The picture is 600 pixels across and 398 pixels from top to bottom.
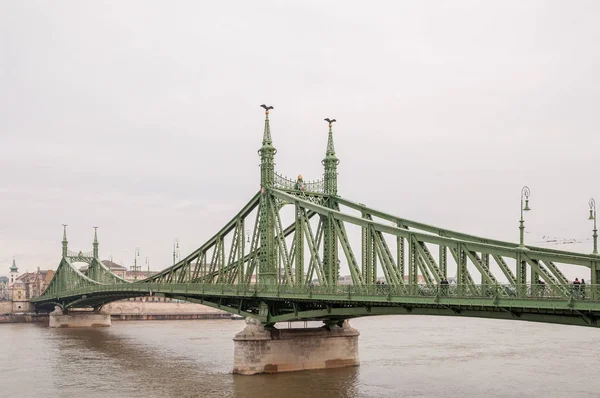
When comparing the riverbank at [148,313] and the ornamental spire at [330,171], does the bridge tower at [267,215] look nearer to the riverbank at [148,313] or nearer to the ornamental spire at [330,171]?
the ornamental spire at [330,171]

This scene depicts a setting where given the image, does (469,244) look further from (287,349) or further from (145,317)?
(145,317)

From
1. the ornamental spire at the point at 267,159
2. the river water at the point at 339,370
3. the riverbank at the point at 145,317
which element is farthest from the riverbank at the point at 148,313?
the ornamental spire at the point at 267,159

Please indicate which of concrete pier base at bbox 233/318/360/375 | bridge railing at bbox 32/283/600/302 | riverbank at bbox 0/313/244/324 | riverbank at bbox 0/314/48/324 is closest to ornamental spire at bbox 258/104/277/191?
bridge railing at bbox 32/283/600/302

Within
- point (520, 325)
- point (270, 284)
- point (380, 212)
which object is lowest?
point (520, 325)

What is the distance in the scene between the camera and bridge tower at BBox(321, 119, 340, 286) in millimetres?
50688

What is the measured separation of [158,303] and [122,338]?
5553 centimetres

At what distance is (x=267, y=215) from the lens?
5669 centimetres

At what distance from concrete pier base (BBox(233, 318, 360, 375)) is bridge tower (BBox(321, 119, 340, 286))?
17.3 ft

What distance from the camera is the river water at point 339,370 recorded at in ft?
149

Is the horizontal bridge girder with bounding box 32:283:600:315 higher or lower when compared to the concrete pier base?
higher

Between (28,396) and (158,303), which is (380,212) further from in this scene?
(158,303)

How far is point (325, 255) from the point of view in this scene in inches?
2087

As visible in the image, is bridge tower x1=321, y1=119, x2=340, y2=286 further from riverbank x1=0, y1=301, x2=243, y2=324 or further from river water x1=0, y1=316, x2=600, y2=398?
riverbank x1=0, y1=301, x2=243, y2=324

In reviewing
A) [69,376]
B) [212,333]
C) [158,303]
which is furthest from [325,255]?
[158,303]
